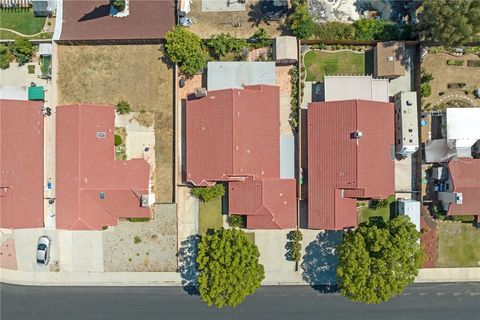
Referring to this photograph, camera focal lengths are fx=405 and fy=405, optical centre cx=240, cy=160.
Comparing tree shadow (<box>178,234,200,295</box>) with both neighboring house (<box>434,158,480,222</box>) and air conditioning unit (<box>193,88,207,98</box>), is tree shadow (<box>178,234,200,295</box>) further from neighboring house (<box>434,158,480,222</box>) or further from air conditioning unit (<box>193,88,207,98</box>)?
neighboring house (<box>434,158,480,222</box>)

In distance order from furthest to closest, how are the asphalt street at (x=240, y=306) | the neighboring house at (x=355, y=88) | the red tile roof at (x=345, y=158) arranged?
the asphalt street at (x=240, y=306) → the neighboring house at (x=355, y=88) → the red tile roof at (x=345, y=158)

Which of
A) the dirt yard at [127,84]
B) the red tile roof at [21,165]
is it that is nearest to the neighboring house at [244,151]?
the dirt yard at [127,84]

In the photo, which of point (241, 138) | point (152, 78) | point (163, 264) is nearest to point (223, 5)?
point (152, 78)

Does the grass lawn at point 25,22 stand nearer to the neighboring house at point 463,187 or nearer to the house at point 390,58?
the house at point 390,58

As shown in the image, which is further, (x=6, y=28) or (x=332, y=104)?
(x=6, y=28)

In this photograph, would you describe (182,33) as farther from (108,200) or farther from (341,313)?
(341,313)

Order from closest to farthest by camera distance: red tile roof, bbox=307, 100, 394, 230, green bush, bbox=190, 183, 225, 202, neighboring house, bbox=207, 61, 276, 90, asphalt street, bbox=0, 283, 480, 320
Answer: red tile roof, bbox=307, 100, 394, 230 → neighboring house, bbox=207, 61, 276, 90 → green bush, bbox=190, 183, 225, 202 → asphalt street, bbox=0, 283, 480, 320

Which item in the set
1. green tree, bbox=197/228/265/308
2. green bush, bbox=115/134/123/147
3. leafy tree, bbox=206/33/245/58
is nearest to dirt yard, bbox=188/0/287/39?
leafy tree, bbox=206/33/245/58
